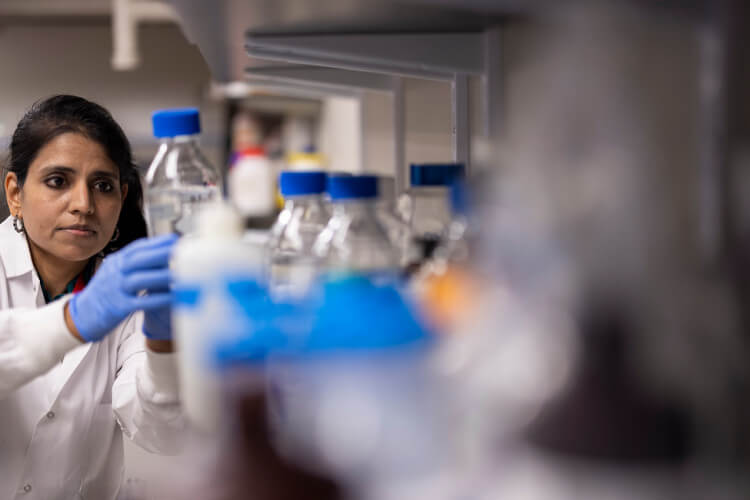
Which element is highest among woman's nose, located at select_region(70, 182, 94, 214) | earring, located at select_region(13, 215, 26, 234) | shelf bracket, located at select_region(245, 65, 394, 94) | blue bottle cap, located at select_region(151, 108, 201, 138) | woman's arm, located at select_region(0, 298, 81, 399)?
shelf bracket, located at select_region(245, 65, 394, 94)

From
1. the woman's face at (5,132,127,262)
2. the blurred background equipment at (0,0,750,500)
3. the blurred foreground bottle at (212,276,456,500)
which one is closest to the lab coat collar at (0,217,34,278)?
the woman's face at (5,132,127,262)

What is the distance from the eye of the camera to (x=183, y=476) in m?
0.73

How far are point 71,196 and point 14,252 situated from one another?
337 millimetres

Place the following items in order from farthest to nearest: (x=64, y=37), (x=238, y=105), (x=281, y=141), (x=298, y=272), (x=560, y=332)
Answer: (x=281, y=141) → (x=238, y=105) → (x=64, y=37) → (x=298, y=272) → (x=560, y=332)

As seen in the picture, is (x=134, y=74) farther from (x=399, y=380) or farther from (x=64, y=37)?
(x=399, y=380)

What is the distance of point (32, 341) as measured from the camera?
3.50ft

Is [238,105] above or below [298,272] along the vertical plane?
above

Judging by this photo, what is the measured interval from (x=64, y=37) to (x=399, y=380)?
4061 mm

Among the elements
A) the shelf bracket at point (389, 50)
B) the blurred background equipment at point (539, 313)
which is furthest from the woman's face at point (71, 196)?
the blurred background equipment at point (539, 313)

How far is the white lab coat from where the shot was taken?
1.49 metres

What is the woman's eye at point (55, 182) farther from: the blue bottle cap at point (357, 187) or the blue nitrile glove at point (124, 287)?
the blue bottle cap at point (357, 187)

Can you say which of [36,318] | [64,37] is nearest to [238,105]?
[64,37]

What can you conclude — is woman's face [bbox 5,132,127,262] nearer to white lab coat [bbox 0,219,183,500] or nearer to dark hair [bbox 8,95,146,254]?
dark hair [bbox 8,95,146,254]

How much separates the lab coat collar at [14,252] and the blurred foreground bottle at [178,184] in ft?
2.22
